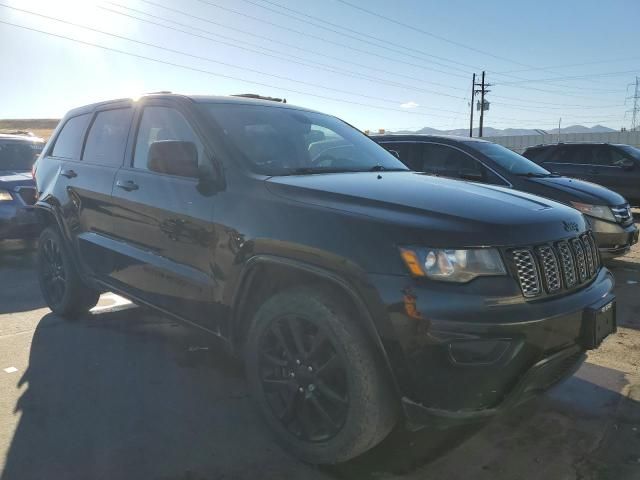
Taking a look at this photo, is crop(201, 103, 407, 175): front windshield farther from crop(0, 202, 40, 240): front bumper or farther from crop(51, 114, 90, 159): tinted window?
crop(0, 202, 40, 240): front bumper

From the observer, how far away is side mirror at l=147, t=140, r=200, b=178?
3028mm

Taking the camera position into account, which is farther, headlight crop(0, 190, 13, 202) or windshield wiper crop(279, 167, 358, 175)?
headlight crop(0, 190, 13, 202)

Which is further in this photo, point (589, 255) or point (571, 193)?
point (571, 193)

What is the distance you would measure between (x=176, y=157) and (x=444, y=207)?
1.48 meters

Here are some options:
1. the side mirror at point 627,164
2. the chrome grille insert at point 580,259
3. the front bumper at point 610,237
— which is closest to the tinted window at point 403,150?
the front bumper at point 610,237

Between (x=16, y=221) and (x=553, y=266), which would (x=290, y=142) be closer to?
(x=553, y=266)

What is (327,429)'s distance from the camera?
102 inches

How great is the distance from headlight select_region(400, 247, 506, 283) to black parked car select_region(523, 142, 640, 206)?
10.1 metres

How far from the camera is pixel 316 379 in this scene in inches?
102

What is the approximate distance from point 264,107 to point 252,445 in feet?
7.11

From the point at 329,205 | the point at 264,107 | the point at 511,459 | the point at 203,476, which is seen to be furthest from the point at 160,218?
the point at 511,459

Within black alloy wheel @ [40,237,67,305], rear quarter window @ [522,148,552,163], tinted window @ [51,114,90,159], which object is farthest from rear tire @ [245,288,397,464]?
rear quarter window @ [522,148,552,163]

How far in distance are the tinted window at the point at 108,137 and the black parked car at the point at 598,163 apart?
367 inches

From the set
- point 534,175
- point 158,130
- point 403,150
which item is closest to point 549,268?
point 158,130
